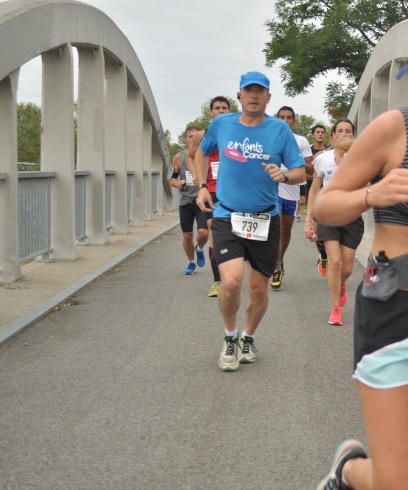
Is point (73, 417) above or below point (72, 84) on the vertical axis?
below

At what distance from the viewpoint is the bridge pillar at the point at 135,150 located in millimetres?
24219

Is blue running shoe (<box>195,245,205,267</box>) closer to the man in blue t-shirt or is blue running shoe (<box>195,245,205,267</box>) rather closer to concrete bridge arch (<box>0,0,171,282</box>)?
concrete bridge arch (<box>0,0,171,282</box>)

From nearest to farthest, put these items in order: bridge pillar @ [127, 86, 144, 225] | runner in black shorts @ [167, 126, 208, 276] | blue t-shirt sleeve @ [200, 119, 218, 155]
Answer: blue t-shirt sleeve @ [200, 119, 218, 155] < runner in black shorts @ [167, 126, 208, 276] < bridge pillar @ [127, 86, 144, 225]

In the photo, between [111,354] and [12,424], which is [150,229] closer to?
[111,354]

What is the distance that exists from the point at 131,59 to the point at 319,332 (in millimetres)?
14250

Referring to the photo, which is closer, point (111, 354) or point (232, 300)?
point (232, 300)

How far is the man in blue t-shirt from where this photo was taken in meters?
6.92

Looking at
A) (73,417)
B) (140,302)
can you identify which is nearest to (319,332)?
(140,302)

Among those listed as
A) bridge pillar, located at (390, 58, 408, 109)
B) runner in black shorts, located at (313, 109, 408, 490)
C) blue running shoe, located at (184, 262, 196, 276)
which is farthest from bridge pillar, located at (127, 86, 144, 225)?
runner in black shorts, located at (313, 109, 408, 490)

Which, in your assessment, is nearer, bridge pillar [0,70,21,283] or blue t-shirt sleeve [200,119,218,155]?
blue t-shirt sleeve [200,119,218,155]

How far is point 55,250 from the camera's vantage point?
14.6m

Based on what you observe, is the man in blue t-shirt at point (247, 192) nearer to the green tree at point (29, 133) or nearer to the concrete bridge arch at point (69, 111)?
the concrete bridge arch at point (69, 111)

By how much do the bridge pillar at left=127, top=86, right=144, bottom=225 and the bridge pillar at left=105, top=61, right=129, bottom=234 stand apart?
326cm

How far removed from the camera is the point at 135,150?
2442 cm
